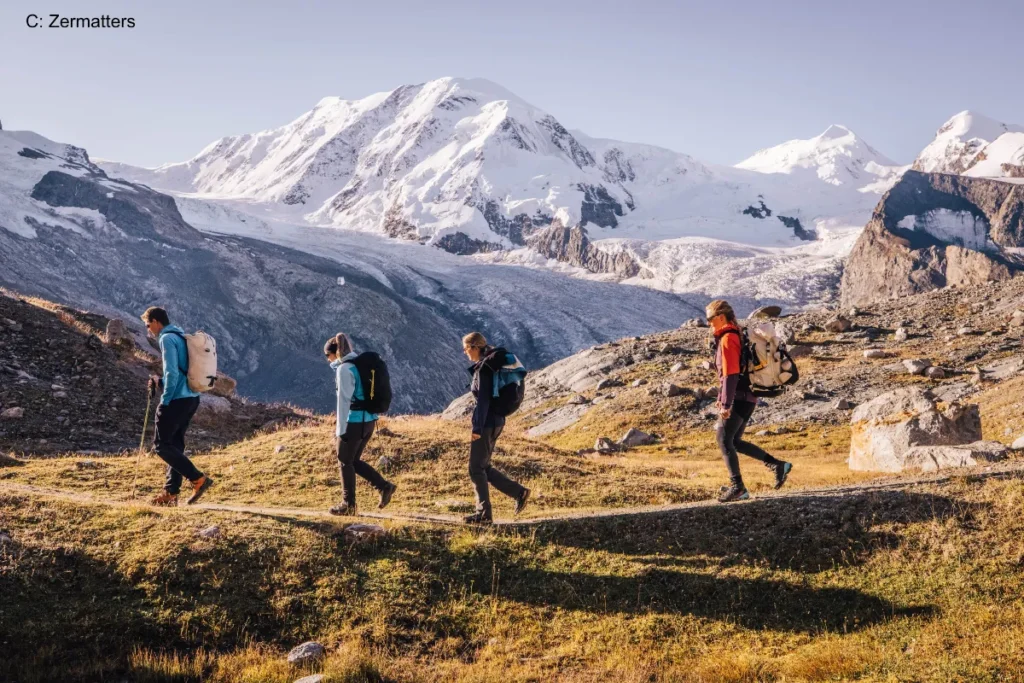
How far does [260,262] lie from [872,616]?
112 metres

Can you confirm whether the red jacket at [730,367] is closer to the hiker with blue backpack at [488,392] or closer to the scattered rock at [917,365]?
the hiker with blue backpack at [488,392]

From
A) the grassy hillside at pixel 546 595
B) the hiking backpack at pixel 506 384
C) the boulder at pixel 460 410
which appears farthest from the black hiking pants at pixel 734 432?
the boulder at pixel 460 410

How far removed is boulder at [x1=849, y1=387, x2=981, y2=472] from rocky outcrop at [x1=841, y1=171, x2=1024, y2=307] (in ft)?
440

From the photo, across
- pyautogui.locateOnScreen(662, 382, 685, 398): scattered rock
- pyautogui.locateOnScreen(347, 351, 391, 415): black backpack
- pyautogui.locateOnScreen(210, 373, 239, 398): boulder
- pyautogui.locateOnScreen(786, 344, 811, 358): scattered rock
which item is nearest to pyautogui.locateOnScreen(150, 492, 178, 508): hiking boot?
pyautogui.locateOnScreen(347, 351, 391, 415): black backpack

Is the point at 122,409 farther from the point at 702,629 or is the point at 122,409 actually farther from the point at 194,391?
the point at 702,629

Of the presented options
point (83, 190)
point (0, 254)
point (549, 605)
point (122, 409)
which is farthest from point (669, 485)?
point (83, 190)

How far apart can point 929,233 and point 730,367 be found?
7338 inches

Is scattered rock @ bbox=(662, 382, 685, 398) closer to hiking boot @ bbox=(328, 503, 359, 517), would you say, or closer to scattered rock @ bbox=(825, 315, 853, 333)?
scattered rock @ bbox=(825, 315, 853, 333)

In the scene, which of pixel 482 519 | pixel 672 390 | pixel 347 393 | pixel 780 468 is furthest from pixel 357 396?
pixel 672 390

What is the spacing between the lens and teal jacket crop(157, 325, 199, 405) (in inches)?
450

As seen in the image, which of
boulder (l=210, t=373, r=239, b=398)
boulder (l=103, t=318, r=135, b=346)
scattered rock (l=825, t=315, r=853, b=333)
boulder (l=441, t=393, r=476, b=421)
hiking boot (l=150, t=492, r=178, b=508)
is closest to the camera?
hiking boot (l=150, t=492, r=178, b=508)

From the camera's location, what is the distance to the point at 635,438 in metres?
33.3

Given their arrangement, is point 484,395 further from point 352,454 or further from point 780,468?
point 780,468

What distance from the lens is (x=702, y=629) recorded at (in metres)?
8.81
